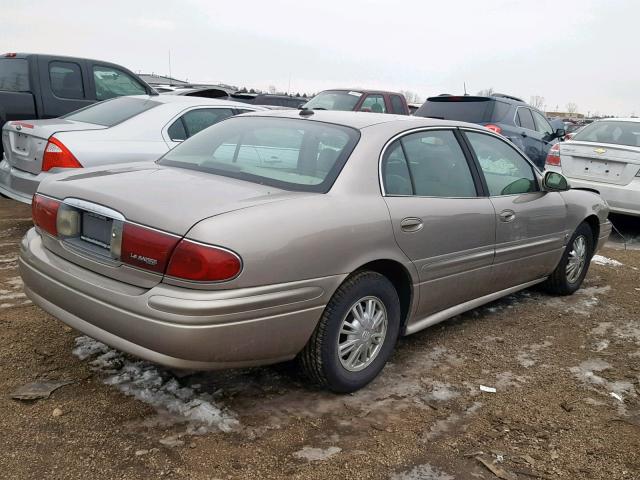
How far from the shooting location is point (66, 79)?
25.0 feet

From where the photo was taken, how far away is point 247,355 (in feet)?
8.71

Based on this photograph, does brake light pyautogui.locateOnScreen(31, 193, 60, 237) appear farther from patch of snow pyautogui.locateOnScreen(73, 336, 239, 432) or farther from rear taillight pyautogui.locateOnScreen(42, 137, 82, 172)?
rear taillight pyautogui.locateOnScreen(42, 137, 82, 172)

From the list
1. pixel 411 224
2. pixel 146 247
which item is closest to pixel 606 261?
pixel 411 224

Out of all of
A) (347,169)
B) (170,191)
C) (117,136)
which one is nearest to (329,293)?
(347,169)

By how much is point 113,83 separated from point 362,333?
21.2 ft

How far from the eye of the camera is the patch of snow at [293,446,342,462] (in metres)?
2.59

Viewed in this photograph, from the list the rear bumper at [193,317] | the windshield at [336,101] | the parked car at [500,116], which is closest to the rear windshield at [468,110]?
the parked car at [500,116]

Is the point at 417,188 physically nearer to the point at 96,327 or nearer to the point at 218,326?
the point at 218,326

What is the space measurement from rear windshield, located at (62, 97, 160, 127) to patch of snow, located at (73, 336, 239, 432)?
2.99 m

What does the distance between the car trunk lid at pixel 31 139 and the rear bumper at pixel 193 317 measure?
9.51 ft

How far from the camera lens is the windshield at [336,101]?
10.1 metres

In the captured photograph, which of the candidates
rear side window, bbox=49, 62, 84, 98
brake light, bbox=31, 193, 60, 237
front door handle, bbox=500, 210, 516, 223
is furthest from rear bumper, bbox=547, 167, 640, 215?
rear side window, bbox=49, 62, 84, 98

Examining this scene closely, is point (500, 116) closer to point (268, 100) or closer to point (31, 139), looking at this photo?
point (268, 100)

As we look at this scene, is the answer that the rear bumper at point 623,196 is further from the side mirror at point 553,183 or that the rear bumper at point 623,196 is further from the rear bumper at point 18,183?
the rear bumper at point 18,183
